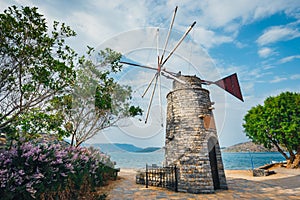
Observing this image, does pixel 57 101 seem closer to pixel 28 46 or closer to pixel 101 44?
pixel 28 46

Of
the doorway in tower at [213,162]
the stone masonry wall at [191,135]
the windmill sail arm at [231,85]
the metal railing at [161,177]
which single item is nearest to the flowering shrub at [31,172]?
the metal railing at [161,177]

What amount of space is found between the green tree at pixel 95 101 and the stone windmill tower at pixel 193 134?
1.70 m

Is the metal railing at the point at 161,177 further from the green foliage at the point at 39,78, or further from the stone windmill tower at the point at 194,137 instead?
the green foliage at the point at 39,78

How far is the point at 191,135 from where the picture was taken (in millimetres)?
9391

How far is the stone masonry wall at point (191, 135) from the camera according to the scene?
346 inches

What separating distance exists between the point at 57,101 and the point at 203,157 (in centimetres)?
709

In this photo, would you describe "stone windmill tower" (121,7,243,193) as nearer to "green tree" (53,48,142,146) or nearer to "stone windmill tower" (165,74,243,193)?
"stone windmill tower" (165,74,243,193)

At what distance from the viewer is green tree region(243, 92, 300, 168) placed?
624 inches

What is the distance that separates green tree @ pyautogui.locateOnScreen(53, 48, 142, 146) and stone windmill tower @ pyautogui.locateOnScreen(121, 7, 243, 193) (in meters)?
1.70

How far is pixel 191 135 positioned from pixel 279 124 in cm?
1195

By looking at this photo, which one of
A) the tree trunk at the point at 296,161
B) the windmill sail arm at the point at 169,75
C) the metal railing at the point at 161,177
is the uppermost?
the windmill sail arm at the point at 169,75

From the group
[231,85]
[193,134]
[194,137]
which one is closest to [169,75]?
[231,85]

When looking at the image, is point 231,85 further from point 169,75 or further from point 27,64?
point 27,64

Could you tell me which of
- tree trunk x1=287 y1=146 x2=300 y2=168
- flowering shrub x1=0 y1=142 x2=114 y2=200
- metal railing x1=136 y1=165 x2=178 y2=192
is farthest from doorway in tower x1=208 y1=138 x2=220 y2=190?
tree trunk x1=287 y1=146 x2=300 y2=168
